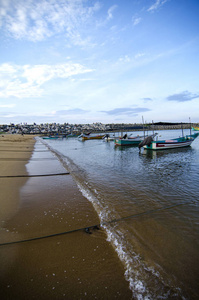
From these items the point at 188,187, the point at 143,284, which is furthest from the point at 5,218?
the point at 188,187

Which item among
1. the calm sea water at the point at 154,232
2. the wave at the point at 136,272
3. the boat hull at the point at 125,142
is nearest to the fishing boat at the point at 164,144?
the boat hull at the point at 125,142

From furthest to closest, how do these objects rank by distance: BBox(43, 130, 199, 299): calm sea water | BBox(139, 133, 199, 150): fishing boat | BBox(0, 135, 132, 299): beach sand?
BBox(139, 133, 199, 150): fishing boat → BBox(43, 130, 199, 299): calm sea water → BBox(0, 135, 132, 299): beach sand

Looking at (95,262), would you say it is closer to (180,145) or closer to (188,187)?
(188,187)

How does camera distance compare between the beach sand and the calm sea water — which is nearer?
the beach sand

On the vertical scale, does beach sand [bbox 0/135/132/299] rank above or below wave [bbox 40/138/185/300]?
above

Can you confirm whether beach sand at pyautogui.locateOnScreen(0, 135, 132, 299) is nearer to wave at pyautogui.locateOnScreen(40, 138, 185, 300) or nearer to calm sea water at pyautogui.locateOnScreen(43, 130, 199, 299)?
wave at pyautogui.locateOnScreen(40, 138, 185, 300)

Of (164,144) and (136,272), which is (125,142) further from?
(136,272)

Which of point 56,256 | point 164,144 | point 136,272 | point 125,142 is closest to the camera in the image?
point 136,272

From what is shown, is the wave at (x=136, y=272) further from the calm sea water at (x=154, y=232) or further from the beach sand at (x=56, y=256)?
the beach sand at (x=56, y=256)

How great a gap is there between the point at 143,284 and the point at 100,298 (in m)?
0.88

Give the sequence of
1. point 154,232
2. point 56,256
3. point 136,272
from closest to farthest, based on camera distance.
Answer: point 136,272 < point 56,256 < point 154,232

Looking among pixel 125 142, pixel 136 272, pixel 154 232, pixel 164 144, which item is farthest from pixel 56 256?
pixel 125 142

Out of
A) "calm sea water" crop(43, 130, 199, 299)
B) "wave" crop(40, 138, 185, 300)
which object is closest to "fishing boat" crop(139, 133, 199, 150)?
"calm sea water" crop(43, 130, 199, 299)

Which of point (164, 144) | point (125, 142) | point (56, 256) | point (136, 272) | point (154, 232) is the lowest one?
point (154, 232)
